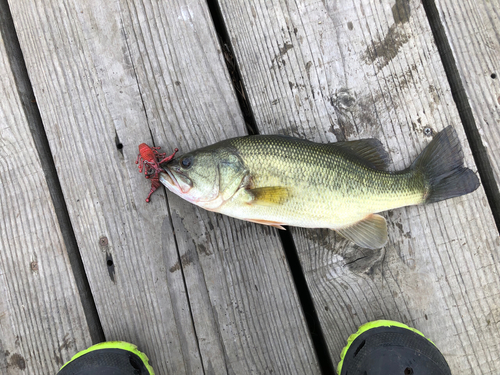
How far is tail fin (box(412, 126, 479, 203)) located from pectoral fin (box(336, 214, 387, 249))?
0.33 metres

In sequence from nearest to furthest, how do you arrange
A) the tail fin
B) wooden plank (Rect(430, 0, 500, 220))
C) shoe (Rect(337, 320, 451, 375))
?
shoe (Rect(337, 320, 451, 375)) → the tail fin → wooden plank (Rect(430, 0, 500, 220))

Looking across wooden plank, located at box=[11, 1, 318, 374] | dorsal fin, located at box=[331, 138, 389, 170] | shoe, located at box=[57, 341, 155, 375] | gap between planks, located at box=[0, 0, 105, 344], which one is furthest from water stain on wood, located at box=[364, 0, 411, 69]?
shoe, located at box=[57, 341, 155, 375]

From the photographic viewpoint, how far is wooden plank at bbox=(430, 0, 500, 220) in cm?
202

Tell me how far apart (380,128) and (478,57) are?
80 centimetres

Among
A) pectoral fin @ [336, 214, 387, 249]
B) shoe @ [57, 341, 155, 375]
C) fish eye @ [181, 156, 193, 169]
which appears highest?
fish eye @ [181, 156, 193, 169]

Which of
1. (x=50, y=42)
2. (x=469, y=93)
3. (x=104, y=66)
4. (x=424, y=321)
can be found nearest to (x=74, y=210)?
(x=104, y=66)

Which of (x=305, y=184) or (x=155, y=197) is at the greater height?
(x=155, y=197)

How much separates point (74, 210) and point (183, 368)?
1.20 meters

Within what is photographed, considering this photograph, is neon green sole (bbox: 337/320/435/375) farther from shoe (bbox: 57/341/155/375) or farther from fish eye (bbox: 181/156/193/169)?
fish eye (bbox: 181/156/193/169)

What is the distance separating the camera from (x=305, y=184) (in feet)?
5.84

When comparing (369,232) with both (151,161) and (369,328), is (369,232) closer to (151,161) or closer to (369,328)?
(369,328)

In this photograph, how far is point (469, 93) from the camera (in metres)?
2.03

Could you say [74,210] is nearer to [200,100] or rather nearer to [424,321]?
[200,100]

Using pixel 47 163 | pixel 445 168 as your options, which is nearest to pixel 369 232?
pixel 445 168
